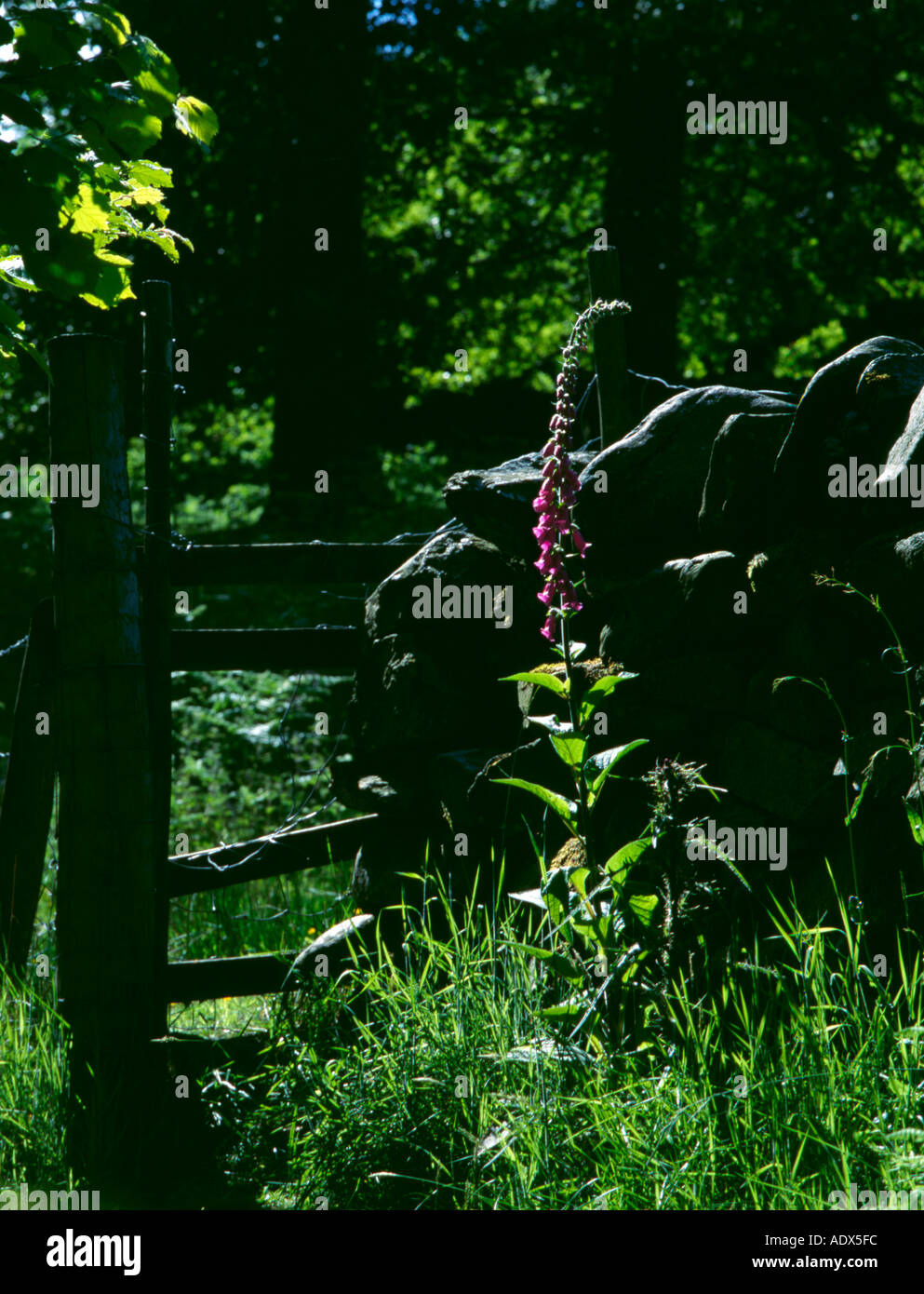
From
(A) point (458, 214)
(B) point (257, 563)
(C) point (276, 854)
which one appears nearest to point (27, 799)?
(C) point (276, 854)

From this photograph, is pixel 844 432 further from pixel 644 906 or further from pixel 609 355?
pixel 644 906

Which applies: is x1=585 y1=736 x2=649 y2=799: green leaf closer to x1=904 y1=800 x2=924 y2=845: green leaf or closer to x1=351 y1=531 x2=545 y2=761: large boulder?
x1=904 y1=800 x2=924 y2=845: green leaf

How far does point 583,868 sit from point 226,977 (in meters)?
1.83

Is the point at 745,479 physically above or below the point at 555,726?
above

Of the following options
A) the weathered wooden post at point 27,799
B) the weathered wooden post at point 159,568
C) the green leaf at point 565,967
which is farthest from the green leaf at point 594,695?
the weathered wooden post at point 27,799

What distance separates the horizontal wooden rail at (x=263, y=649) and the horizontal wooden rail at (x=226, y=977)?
3.91 feet

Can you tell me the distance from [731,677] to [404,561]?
1696mm

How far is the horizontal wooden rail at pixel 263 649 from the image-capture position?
451 cm

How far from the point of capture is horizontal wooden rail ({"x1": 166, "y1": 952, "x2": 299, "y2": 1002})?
14.1ft

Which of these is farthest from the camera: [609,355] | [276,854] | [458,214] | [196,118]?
[458,214]

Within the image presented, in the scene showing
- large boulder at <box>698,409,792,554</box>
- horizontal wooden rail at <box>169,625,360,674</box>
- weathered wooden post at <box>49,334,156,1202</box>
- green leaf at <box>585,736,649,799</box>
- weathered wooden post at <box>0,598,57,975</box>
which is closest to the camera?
green leaf at <box>585,736,649,799</box>

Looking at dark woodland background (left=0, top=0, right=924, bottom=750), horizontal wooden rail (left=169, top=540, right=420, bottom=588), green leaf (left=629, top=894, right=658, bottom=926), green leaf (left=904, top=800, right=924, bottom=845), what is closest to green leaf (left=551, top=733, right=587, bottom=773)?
green leaf (left=629, top=894, right=658, bottom=926)

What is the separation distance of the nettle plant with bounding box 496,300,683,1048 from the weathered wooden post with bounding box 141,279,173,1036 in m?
1.70

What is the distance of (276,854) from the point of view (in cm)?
464
